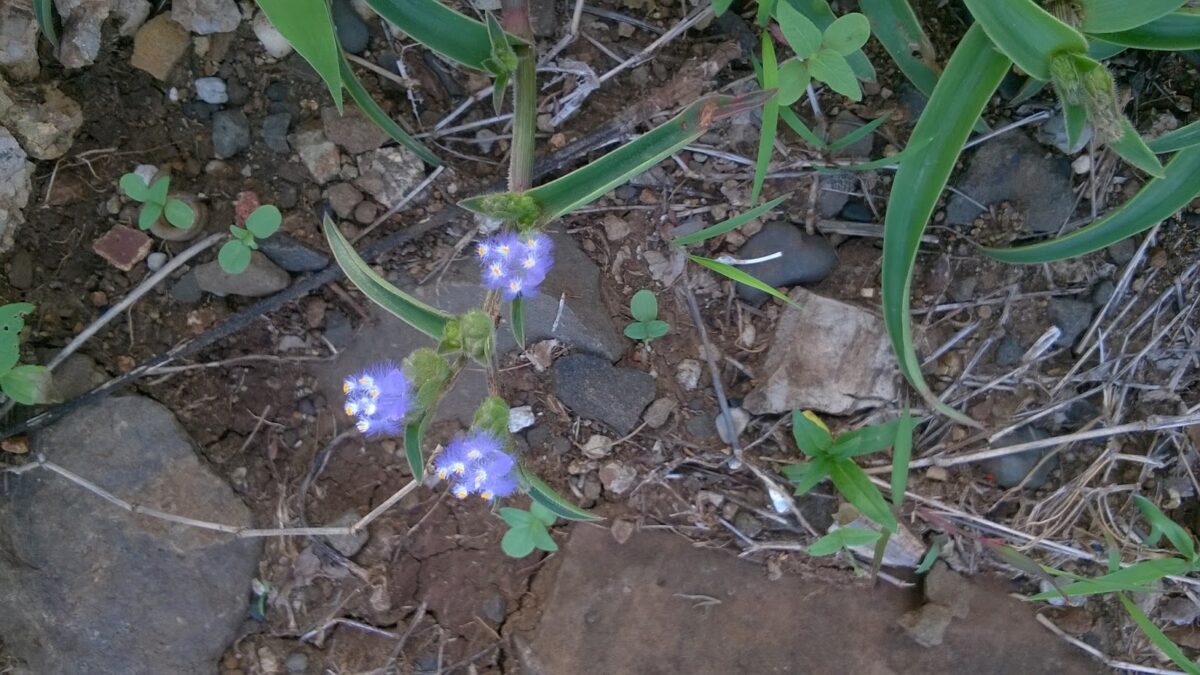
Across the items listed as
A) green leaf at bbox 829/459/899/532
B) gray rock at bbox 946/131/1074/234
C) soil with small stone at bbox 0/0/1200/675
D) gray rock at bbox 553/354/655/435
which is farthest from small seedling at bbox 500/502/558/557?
gray rock at bbox 946/131/1074/234

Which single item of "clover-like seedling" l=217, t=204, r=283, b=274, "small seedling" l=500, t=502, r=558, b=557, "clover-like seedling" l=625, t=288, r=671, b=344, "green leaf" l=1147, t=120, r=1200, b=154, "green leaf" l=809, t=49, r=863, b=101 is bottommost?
"small seedling" l=500, t=502, r=558, b=557

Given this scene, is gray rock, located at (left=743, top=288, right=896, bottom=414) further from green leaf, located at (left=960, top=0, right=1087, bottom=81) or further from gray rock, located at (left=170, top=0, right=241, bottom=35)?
gray rock, located at (left=170, top=0, right=241, bottom=35)

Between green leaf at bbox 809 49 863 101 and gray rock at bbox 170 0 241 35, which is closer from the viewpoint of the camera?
green leaf at bbox 809 49 863 101

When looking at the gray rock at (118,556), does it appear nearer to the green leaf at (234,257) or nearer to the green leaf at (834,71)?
the green leaf at (234,257)

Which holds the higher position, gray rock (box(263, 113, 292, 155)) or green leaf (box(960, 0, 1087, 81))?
green leaf (box(960, 0, 1087, 81))

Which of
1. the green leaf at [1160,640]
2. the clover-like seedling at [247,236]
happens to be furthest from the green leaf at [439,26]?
the green leaf at [1160,640]

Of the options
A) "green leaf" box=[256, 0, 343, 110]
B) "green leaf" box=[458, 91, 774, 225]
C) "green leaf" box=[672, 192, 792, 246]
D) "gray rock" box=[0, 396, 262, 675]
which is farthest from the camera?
"gray rock" box=[0, 396, 262, 675]

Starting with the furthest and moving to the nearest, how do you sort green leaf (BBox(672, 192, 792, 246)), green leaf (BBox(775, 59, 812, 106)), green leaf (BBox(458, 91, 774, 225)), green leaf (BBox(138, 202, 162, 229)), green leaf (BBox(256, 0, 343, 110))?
1. green leaf (BBox(138, 202, 162, 229))
2. green leaf (BBox(672, 192, 792, 246))
3. green leaf (BBox(775, 59, 812, 106))
4. green leaf (BBox(458, 91, 774, 225))
5. green leaf (BBox(256, 0, 343, 110))

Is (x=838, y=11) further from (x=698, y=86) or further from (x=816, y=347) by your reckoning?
(x=816, y=347)

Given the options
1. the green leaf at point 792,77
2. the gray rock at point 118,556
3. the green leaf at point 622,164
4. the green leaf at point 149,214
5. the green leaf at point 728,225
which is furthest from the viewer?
the gray rock at point 118,556
